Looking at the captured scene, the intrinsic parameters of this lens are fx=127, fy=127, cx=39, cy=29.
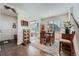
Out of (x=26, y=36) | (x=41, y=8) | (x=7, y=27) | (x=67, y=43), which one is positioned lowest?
(x=67, y=43)

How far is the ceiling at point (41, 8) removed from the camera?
194cm

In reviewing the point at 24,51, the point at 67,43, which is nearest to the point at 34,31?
the point at 24,51

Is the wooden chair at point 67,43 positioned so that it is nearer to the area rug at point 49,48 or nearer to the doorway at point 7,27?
the area rug at point 49,48

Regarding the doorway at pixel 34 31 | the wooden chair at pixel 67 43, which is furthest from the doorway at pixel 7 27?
the wooden chair at pixel 67 43

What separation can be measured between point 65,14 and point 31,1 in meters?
0.56

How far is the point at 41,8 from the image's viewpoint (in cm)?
195

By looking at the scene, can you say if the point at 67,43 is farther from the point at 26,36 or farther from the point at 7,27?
the point at 7,27

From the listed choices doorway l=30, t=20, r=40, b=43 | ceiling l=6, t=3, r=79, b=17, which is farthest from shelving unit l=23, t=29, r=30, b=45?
ceiling l=6, t=3, r=79, b=17

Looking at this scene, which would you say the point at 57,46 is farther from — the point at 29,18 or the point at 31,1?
the point at 31,1

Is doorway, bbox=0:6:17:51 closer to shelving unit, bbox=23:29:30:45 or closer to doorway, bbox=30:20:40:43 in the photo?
shelving unit, bbox=23:29:30:45

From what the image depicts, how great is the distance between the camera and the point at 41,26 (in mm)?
1976

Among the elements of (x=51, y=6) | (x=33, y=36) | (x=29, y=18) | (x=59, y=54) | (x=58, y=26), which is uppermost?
(x=51, y=6)

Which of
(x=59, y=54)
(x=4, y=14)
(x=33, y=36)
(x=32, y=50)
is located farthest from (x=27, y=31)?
(x=59, y=54)

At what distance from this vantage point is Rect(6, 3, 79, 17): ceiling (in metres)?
1.94
